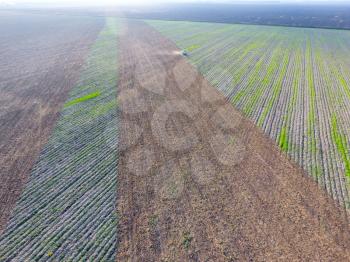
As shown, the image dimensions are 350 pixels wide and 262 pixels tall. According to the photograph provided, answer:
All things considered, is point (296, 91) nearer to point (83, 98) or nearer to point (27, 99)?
point (83, 98)

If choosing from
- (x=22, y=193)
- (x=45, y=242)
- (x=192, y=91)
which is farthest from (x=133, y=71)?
(x=45, y=242)

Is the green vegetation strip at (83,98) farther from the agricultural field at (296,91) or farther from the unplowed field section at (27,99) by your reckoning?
the agricultural field at (296,91)

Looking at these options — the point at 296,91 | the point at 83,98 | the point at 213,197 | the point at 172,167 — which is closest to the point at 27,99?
the point at 83,98

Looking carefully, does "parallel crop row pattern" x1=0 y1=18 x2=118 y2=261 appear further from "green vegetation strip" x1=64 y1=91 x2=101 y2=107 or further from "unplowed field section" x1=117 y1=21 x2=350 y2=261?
"green vegetation strip" x1=64 y1=91 x2=101 y2=107

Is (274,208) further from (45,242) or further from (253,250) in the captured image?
(45,242)

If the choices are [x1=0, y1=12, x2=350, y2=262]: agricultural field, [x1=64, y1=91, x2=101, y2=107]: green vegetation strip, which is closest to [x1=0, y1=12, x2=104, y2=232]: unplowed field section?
[x1=0, y1=12, x2=350, y2=262]: agricultural field
